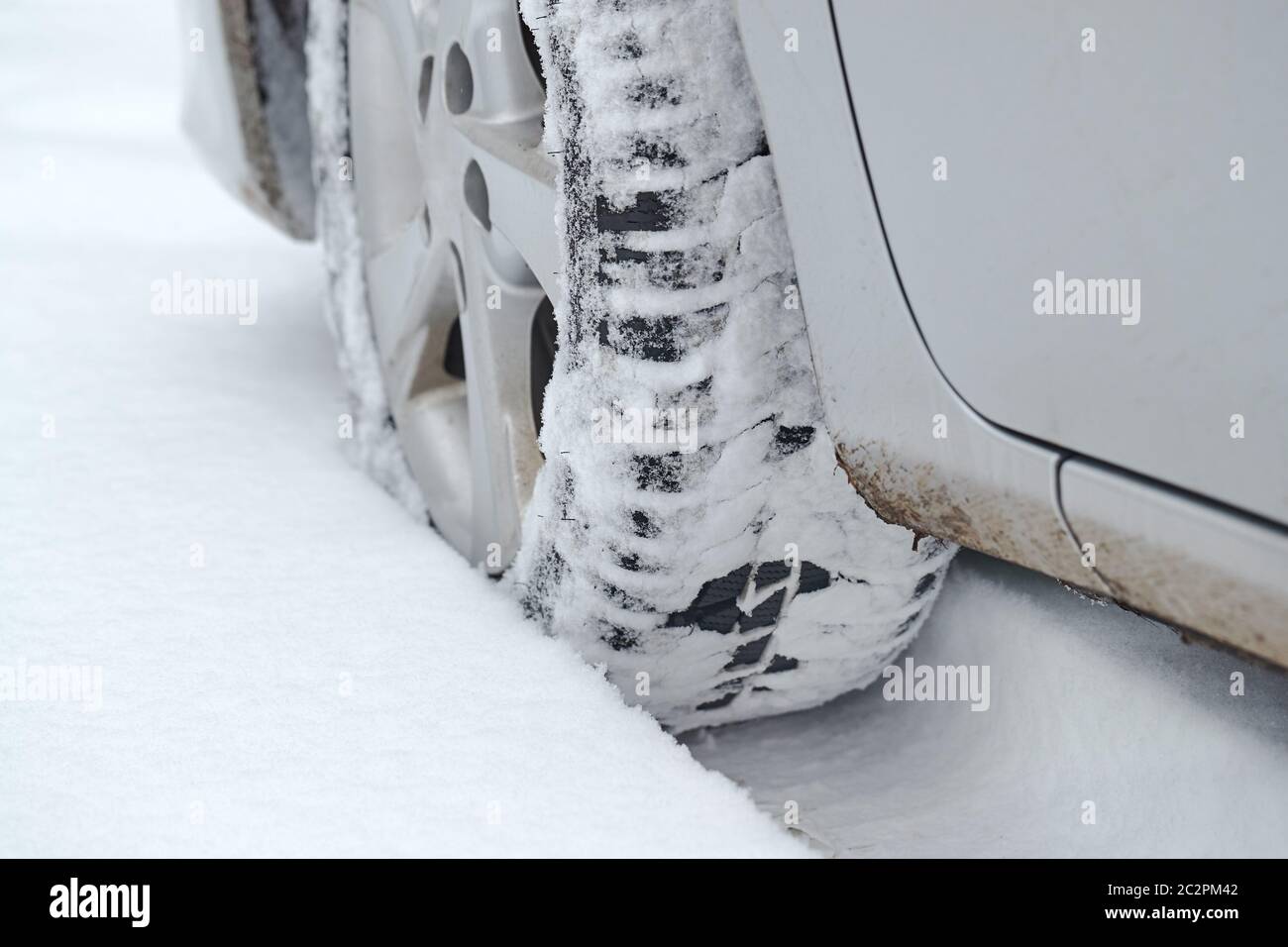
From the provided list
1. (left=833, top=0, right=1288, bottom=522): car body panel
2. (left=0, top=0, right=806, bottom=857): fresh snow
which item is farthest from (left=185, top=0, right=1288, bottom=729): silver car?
(left=0, top=0, right=806, bottom=857): fresh snow

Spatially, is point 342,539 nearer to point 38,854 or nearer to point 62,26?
point 38,854

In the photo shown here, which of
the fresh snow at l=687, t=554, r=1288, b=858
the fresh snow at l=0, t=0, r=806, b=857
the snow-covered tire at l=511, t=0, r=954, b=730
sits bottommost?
the fresh snow at l=687, t=554, r=1288, b=858

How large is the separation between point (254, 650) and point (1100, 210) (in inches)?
36.5

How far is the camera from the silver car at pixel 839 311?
2.17ft

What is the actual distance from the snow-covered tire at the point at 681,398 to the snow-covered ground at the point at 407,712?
0.41 feet

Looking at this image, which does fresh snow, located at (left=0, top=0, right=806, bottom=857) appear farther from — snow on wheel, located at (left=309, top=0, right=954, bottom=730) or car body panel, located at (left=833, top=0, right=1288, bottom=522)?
car body panel, located at (left=833, top=0, right=1288, bottom=522)

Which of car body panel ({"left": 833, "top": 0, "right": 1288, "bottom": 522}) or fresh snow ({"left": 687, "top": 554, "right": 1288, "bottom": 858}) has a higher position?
car body panel ({"left": 833, "top": 0, "right": 1288, "bottom": 522})

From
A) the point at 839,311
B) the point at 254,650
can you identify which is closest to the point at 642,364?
the point at 839,311

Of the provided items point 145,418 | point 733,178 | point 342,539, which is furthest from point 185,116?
point 733,178

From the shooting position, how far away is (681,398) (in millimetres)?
979

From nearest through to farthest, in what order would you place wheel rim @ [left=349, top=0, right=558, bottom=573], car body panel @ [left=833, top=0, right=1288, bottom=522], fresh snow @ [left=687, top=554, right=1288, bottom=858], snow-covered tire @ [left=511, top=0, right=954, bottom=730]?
car body panel @ [left=833, top=0, right=1288, bottom=522] → snow-covered tire @ [left=511, top=0, right=954, bottom=730] → fresh snow @ [left=687, top=554, right=1288, bottom=858] → wheel rim @ [left=349, top=0, right=558, bottom=573]

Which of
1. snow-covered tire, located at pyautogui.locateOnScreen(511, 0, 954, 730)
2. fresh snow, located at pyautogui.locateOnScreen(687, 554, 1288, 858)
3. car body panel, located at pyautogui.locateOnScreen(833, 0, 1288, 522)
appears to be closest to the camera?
car body panel, located at pyautogui.locateOnScreen(833, 0, 1288, 522)

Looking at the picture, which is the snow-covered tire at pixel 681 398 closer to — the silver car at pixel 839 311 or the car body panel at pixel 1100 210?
the silver car at pixel 839 311

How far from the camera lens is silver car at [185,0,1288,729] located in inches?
26.0
